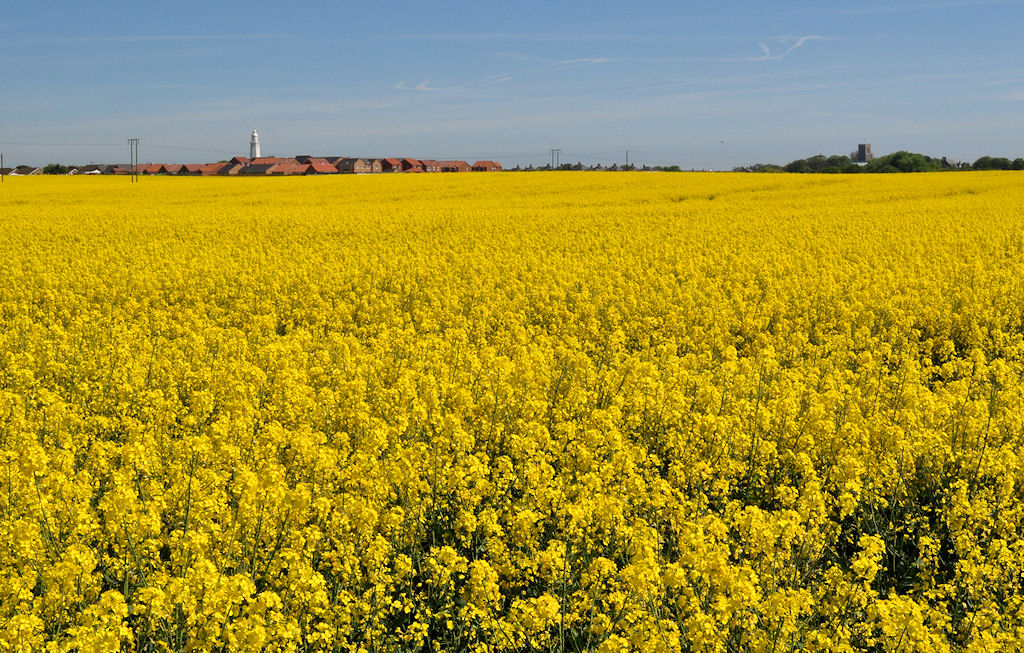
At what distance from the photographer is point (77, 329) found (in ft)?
31.3

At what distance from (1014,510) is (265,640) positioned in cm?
417

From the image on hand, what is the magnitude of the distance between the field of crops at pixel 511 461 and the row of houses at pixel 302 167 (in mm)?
79496

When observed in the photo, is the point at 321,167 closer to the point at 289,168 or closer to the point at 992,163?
the point at 289,168

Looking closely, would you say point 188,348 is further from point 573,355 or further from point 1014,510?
point 1014,510

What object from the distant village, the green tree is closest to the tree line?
the green tree

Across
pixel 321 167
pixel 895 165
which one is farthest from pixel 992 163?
pixel 321 167

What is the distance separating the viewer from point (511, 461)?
550 cm

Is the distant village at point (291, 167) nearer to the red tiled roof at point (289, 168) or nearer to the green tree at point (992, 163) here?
the red tiled roof at point (289, 168)

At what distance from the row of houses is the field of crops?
79.5 m

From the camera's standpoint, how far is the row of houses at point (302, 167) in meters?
88.6

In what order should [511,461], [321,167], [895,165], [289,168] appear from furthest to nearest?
[321,167], [289,168], [895,165], [511,461]

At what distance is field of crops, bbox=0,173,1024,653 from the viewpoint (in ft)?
11.5

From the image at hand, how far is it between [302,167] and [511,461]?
88.2 m

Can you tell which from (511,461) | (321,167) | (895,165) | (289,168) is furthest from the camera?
(321,167)
